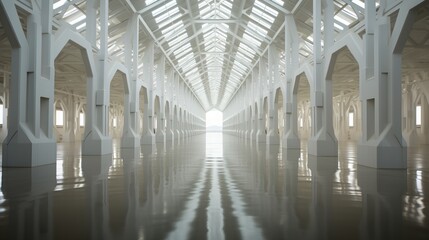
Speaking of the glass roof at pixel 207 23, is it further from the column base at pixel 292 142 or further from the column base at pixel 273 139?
the column base at pixel 273 139

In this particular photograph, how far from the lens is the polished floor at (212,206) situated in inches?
166

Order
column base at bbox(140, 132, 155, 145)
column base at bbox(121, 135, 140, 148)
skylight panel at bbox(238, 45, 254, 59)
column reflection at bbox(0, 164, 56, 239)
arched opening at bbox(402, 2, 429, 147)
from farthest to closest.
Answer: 1. skylight panel at bbox(238, 45, 254, 59)
2. column base at bbox(140, 132, 155, 145)
3. arched opening at bbox(402, 2, 429, 147)
4. column base at bbox(121, 135, 140, 148)
5. column reflection at bbox(0, 164, 56, 239)

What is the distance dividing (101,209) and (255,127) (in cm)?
3406

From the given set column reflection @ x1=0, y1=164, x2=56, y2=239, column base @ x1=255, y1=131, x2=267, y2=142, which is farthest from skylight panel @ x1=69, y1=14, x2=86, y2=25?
column base @ x1=255, y1=131, x2=267, y2=142

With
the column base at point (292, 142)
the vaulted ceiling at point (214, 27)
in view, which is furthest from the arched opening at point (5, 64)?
the column base at point (292, 142)

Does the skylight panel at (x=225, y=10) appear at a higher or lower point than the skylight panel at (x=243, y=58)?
higher

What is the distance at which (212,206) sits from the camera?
5.56 m

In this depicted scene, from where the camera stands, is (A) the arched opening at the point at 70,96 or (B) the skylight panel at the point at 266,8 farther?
(A) the arched opening at the point at 70,96

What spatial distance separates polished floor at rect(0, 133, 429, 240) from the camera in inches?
166

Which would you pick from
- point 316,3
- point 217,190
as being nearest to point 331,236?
point 217,190

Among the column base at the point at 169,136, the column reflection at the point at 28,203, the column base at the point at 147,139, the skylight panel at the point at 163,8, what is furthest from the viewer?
the column base at the point at 169,136

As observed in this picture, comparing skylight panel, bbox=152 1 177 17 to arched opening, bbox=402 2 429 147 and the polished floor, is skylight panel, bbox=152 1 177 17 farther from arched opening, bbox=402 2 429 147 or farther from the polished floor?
the polished floor

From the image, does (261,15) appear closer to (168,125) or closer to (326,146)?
(326,146)

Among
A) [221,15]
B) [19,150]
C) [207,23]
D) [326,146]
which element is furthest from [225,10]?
[19,150]
